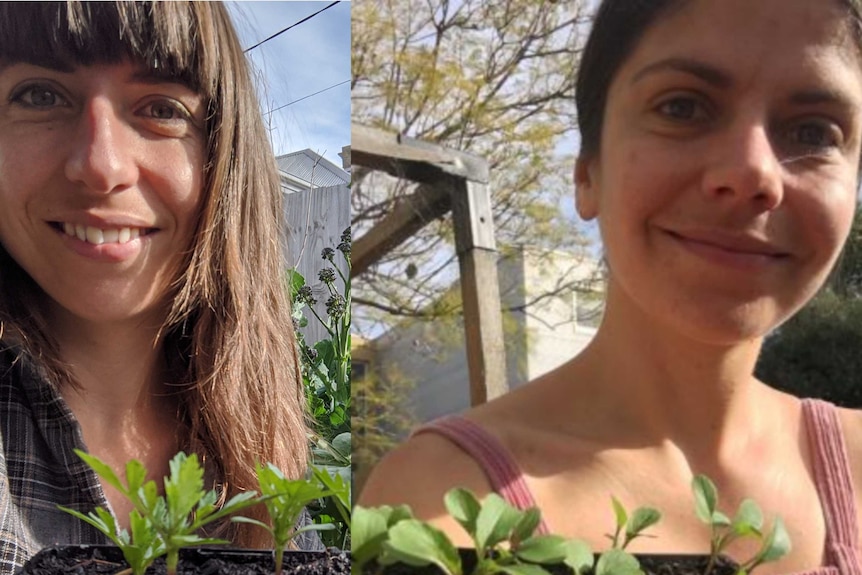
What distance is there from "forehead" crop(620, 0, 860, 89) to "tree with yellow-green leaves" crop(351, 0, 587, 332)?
0.06m

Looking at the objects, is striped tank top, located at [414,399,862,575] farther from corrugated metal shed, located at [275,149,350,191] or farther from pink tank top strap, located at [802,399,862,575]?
corrugated metal shed, located at [275,149,350,191]

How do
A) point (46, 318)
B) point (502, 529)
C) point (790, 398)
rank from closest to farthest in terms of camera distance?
point (502, 529)
point (790, 398)
point (46, 318)

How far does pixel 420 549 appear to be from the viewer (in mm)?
366

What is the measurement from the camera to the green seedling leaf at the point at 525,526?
1.31 ft

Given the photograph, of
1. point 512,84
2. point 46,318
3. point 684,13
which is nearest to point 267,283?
point 46,318

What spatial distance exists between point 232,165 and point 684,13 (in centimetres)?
36

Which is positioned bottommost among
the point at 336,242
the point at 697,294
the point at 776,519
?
the point at 776,519

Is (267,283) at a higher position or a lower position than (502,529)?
higher

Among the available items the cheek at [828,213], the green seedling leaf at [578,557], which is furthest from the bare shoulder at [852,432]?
the green seedling leaf at [578,557]

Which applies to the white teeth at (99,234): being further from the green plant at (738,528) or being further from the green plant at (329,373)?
Result: the green plant at (738,528)

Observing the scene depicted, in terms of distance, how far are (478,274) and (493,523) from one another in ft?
0.59

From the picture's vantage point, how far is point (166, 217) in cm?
63

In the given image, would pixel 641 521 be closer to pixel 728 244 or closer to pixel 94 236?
pixel 728 244

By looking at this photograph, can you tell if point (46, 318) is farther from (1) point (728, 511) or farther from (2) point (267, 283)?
(1) point (728, 511)
